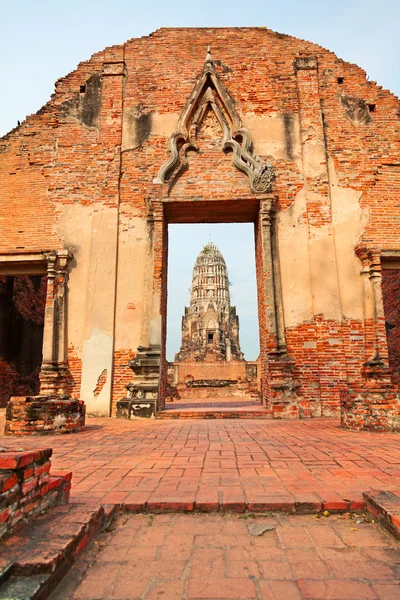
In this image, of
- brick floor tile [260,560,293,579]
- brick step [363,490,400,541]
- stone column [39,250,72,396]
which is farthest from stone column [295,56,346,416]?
brick floor tile [260,560,293,579]

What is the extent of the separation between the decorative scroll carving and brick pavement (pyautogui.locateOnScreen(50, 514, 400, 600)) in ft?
25.6

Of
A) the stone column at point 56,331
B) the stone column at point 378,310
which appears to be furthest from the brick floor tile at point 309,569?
the stone column at point 56,331

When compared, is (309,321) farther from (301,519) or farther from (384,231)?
(301,519)

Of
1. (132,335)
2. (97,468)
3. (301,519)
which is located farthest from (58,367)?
(301,519)

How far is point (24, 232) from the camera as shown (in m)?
9.20

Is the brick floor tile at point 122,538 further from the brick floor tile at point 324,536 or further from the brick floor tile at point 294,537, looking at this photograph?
the brick floor tile at point 324,536

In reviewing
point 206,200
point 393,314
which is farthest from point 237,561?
point 393,314

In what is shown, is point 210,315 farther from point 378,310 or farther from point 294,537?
point 294,537

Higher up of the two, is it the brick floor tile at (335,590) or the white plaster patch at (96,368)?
the white plaster patch at (96,368)

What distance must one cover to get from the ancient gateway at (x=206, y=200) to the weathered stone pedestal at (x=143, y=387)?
27 millimetres

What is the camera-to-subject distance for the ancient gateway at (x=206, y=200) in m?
8.34

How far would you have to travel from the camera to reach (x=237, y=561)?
184cm

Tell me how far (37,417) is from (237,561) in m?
4.70

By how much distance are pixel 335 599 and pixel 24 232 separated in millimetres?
9295
